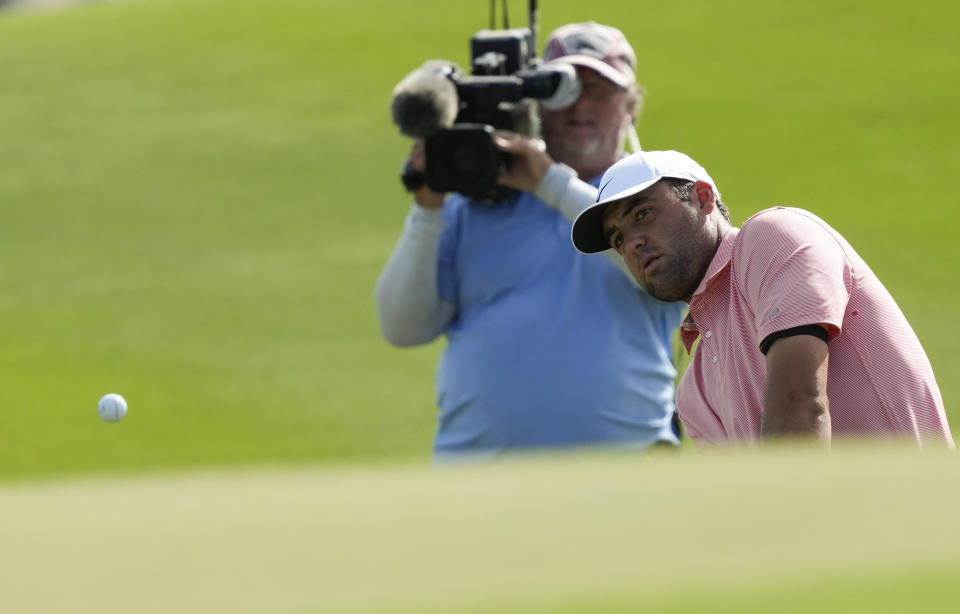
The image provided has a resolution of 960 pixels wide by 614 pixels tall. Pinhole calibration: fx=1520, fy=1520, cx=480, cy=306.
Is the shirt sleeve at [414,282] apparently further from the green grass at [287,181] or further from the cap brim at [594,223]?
the green grass at [287,181]

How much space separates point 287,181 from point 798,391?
12.5 meters

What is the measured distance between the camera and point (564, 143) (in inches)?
192

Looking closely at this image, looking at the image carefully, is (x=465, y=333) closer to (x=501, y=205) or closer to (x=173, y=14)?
(x=501, y=205)

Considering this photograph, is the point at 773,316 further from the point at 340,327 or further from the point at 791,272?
the point at 340,327

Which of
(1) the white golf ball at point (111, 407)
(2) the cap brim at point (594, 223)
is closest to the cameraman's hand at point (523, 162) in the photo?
(2) the cap brim at point (594, 223)

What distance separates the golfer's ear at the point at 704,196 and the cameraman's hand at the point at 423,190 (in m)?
1.58

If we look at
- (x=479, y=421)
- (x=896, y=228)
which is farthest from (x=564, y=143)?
(x=896, y=228)

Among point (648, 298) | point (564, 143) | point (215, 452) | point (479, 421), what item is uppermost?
point (564, 143)

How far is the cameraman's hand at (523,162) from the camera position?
455cm

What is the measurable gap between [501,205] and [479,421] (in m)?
0.73

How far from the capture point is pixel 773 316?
283 centimetres

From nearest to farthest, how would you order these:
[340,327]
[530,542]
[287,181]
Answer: [530,542] → [340,327] → [287,181]

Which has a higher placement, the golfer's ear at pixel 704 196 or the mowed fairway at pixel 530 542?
the mowed fairway at pixel 530 542

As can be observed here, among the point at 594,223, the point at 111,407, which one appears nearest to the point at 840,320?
the point at 594,223
